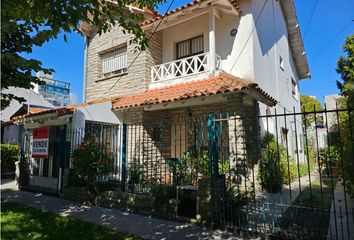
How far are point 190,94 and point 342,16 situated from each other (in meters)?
11.1

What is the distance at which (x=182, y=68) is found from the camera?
1193cm

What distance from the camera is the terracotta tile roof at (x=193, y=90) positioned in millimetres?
8656

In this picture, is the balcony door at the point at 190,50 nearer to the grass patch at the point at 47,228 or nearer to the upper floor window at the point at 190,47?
the upper floor window at the point at 190,47

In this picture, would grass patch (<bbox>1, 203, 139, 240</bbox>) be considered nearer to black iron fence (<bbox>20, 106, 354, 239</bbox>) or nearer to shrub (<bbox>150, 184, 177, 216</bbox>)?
shrub (<bbox>150, 184, 177, 216</bbox>)

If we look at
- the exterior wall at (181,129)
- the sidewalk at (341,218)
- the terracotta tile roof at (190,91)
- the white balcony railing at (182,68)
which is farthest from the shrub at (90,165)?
the sidewalk at (341,218)

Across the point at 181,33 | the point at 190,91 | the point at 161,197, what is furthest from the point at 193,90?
the point at 181,33

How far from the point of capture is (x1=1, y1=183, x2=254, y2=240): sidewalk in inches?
218

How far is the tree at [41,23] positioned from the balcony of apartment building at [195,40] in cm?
441

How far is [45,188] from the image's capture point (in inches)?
407

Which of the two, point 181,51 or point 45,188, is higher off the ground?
point 181,51

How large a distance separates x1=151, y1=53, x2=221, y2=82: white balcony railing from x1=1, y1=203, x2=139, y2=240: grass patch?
293 inches

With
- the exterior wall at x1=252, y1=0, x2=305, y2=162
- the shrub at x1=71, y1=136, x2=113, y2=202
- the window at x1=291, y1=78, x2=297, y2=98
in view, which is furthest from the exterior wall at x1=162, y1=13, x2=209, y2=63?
the window at x1=291, y1=78, x2=297, y2=98

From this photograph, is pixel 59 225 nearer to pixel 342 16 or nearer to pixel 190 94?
pixel 190 94

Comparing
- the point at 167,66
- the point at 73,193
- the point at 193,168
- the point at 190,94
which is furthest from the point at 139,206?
the point at 167,66
